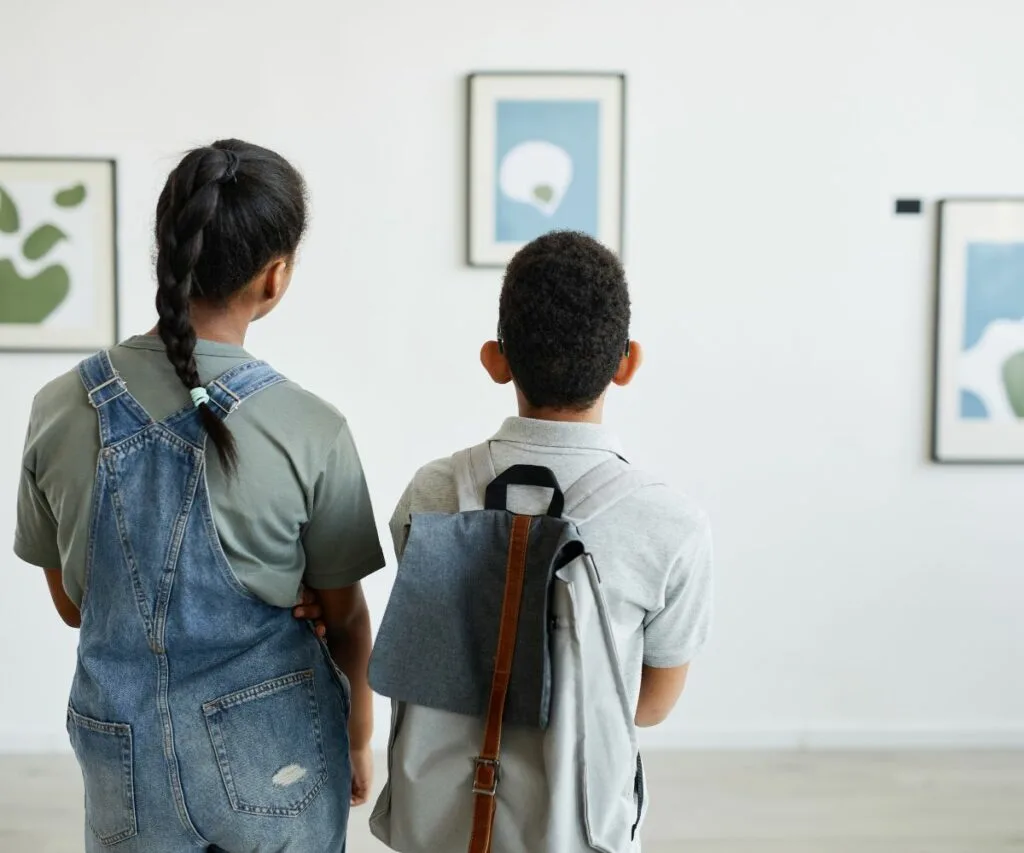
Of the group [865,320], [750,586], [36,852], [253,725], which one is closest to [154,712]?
[253,725]

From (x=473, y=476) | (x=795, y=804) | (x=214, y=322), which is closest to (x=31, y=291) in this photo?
(x=214, y=322)

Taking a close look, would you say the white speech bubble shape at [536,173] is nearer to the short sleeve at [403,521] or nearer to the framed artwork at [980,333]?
the framed artwork at [980,333]

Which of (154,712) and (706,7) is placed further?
(706,7)

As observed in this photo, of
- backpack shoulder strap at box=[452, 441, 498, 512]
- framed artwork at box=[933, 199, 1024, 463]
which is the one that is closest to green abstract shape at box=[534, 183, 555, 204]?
framed artwork at box=[933, 199, 1024, 463]

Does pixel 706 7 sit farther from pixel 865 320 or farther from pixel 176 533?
pixel 176 533

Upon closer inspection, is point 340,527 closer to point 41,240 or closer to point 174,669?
point 174,669

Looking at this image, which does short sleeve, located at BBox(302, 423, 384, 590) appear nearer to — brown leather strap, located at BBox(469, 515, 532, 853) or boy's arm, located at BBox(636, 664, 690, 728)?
brown leather strap, located at BBox(469, 515, 532, 853)

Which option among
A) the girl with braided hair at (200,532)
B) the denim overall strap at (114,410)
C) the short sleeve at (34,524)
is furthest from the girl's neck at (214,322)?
the short sleeve at (34,524)

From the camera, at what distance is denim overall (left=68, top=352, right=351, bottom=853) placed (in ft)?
3.42

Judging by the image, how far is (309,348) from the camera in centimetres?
282

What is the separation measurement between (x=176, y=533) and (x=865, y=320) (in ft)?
7.76

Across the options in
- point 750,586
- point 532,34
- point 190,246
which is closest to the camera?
point 190,246

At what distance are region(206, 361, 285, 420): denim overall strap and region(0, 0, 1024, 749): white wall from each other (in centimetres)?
172

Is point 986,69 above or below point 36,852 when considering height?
above
